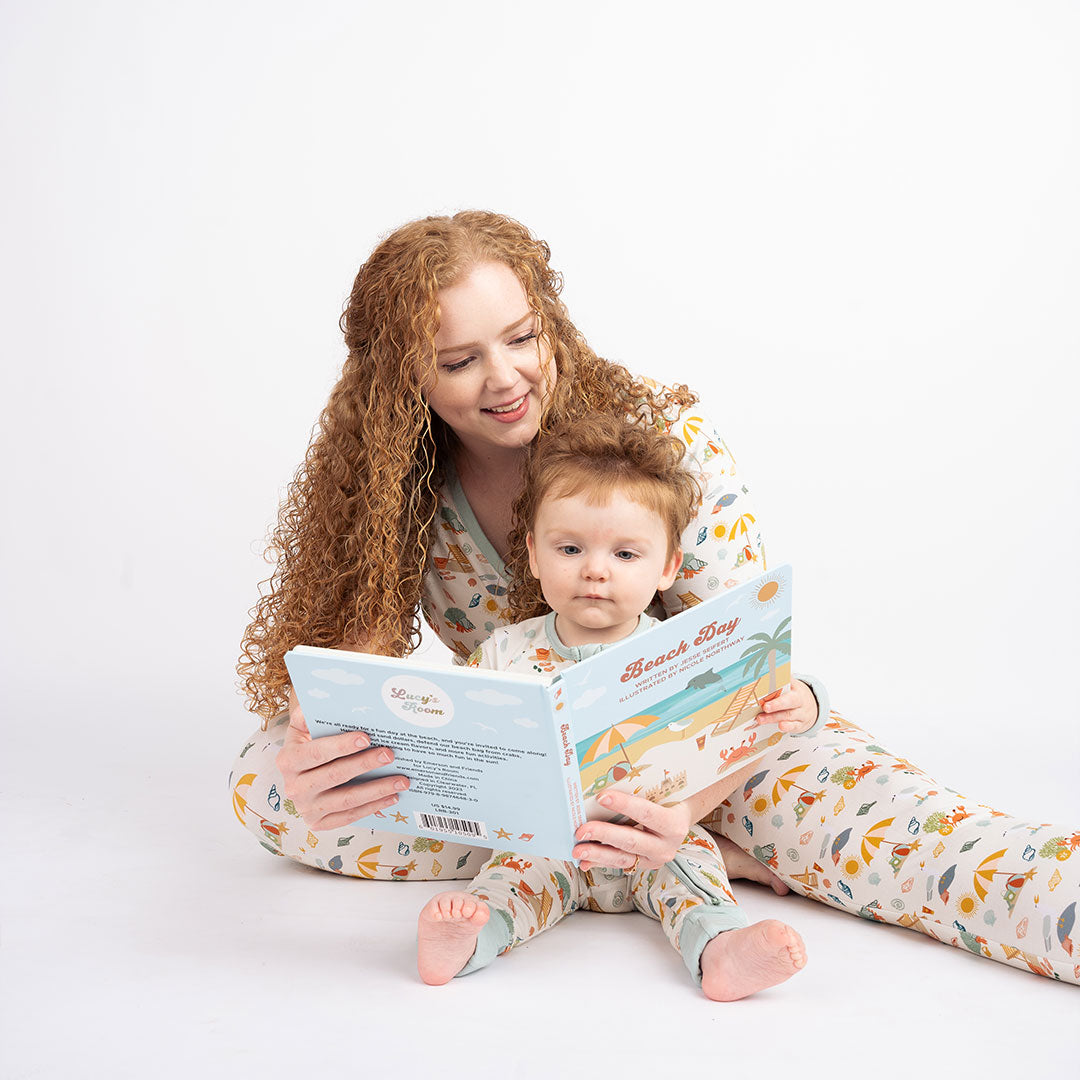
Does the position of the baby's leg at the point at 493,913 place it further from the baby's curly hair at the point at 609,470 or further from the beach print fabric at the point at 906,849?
the baby's curly hair at the point at 609,470

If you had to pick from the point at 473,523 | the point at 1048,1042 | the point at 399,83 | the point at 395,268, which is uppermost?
the point at 399,83

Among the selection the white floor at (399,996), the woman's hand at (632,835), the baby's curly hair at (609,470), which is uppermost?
the baby's curly hair at (609,470)

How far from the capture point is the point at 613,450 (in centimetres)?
249

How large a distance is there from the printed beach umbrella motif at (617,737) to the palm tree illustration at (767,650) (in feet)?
0.62

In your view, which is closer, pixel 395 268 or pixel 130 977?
pixel 130 977

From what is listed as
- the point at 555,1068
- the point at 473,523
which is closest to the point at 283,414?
the point at 473,523

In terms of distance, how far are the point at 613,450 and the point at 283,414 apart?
2.47 meters

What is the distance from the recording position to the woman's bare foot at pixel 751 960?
203 cm

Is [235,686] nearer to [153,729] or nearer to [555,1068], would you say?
[153,729]

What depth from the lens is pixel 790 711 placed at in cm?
230

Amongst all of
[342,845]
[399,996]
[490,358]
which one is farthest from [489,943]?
[490,358]

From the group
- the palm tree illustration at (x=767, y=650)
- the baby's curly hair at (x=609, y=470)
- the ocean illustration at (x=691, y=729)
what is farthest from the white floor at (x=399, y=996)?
the baby's curly hair at (x=609, y=470)

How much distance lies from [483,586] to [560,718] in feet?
3.35

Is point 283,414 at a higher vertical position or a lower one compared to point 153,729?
higher
